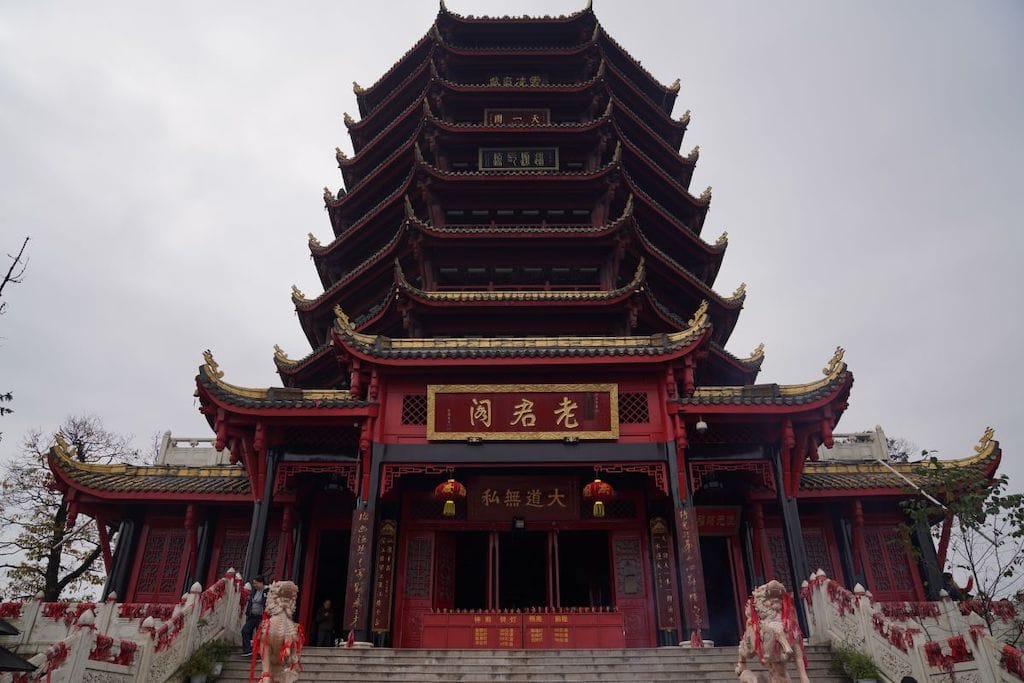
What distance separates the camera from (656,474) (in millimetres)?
13008

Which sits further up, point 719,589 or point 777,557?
point 777,557

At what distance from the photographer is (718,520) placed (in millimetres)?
15602

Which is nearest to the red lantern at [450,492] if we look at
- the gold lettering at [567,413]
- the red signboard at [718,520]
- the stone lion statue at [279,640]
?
the gold lettering at [567,413]

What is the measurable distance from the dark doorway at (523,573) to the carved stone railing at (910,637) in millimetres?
7077

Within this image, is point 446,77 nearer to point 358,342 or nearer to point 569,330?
point 569,330

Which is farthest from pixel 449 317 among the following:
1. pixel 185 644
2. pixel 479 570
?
pixel 185 644

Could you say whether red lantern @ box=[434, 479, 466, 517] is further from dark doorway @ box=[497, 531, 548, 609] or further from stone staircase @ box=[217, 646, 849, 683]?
dark doorway @ box=[497, 531, 548, 609]

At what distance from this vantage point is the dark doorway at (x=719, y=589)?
623 inches

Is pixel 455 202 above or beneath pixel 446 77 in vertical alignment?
beneath

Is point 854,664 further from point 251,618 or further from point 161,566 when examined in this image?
point 161,566

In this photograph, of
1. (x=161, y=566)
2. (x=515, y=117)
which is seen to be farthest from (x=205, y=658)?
(x=515, y=117)

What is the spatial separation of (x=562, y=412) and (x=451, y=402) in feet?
6.93

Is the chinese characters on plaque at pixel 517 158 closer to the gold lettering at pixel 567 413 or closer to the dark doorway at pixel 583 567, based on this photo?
the gold lettering at pixel 567 413

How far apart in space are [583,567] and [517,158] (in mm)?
11019
